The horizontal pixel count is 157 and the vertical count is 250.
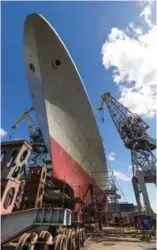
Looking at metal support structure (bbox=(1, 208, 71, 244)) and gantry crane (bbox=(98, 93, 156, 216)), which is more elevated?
gantry crane (bbox=(98, 93, 156, 216))

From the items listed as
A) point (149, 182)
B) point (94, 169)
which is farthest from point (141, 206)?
point (94, 169)

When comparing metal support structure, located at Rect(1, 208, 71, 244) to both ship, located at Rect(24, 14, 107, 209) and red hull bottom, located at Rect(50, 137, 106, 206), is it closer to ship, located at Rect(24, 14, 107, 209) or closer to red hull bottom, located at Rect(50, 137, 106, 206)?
red hull bottom, located at Rect(50, 137, 106, 206)

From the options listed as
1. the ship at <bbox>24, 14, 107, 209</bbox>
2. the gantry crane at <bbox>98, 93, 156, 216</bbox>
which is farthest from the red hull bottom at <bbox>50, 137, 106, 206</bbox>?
the gantry crane at <bbox>98, 93, 156, 216</bbox>

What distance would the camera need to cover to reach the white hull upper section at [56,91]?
501 inches

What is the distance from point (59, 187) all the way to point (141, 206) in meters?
30.9

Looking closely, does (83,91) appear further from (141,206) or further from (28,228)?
(141,206)

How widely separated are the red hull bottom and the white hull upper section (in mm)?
409

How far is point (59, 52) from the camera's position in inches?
543

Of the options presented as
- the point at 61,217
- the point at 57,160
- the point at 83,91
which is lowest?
the point at 61,217

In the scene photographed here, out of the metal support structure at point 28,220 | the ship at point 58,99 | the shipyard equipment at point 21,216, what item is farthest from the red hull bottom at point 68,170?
the metal support structure at point 28,220

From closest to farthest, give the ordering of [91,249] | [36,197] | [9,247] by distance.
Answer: [9,247] → [36,197] → [91,249]

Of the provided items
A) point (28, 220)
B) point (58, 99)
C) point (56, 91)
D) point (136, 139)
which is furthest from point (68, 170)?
point (136, 139)

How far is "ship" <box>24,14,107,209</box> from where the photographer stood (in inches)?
499

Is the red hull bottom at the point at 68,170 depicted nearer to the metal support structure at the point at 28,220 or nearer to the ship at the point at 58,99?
the ship at the point at 58,99
